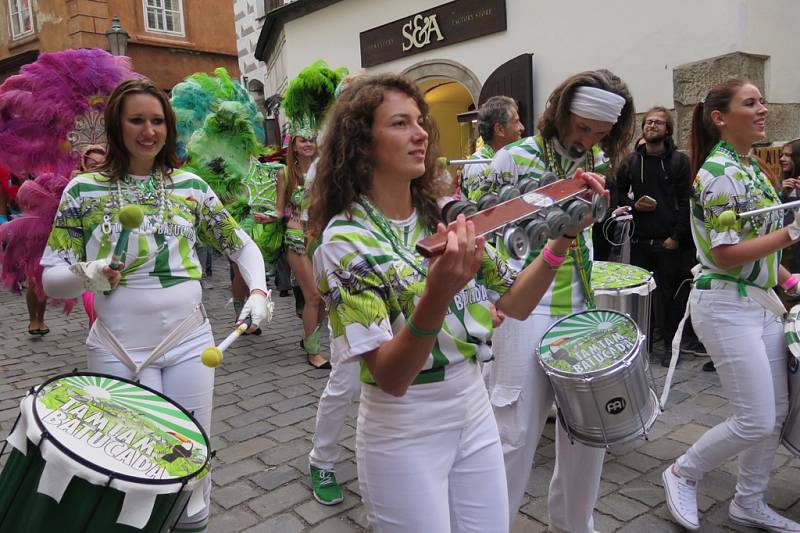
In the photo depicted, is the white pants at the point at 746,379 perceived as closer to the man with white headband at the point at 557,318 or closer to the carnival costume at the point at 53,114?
the man with white headband at the point at 557,318

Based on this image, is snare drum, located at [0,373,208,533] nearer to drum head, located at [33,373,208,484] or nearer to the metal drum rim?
drum head, located at [33,373,208,484]

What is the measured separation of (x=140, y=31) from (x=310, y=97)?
58.7ft

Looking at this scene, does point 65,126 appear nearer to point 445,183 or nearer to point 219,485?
point 219,485

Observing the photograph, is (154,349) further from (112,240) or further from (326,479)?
(326,479)

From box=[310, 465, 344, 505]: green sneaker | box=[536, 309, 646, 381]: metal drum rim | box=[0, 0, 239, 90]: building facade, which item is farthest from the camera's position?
box=[0, 0, 239, 90]: building facade

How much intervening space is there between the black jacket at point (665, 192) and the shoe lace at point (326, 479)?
11.7 feet

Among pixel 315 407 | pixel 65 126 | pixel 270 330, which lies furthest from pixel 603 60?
pixel 65 126

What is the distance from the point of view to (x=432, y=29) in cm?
1001

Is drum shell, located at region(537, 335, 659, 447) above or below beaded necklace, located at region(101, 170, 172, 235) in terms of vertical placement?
below

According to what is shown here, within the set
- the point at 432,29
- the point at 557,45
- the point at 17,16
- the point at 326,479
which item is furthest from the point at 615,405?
the point at 17,16

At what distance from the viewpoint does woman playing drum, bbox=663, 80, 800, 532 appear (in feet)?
8.96

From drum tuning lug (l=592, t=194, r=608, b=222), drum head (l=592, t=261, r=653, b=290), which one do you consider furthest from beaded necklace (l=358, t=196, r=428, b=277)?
drum head (l=592, t=261, r=653, b=290)

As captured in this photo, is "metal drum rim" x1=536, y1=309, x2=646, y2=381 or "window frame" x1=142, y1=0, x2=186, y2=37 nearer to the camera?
"metal drum rim" x1=536, y1=309, x2=646, y2=381

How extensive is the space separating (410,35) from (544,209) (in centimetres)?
934
